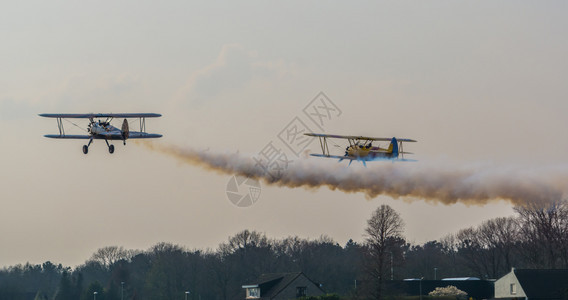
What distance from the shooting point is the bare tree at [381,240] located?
11769 cm

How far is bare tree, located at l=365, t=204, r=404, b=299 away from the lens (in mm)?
117688

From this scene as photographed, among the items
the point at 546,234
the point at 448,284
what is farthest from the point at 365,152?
the point at 546,234

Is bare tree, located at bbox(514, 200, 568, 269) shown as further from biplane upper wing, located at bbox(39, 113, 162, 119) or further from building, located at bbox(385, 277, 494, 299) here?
biplane upper wing, located at bbox(39, 113, 162, 119)

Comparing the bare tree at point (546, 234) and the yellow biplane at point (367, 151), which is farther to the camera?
the bare tree at point (546, 234)

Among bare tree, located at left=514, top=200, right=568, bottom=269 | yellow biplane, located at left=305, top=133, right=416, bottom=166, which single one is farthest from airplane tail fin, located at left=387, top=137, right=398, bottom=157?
bare tree, located at left=514, top=200, right=568, bottom=269

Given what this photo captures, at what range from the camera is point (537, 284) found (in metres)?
103

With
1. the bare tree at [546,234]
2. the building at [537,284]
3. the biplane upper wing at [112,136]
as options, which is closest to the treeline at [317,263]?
the bare tree at [546,234]

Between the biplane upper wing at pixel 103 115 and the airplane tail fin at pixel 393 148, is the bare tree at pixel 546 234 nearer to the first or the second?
the airplane tail fin at pixel 393 148

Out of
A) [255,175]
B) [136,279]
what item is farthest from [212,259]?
[255,175]

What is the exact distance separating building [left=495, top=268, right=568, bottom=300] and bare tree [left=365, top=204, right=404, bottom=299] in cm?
1789

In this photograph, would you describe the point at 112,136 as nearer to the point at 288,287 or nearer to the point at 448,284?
the point at 288,287

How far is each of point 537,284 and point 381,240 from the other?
2585 centimetres

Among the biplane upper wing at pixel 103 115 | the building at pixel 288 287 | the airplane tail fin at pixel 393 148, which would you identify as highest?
the biplane upper wing at pixel 103 115

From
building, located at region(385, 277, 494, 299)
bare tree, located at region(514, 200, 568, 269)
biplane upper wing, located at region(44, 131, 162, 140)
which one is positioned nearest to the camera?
biplane upper wing, located at region(44, 131, 162, 140)
